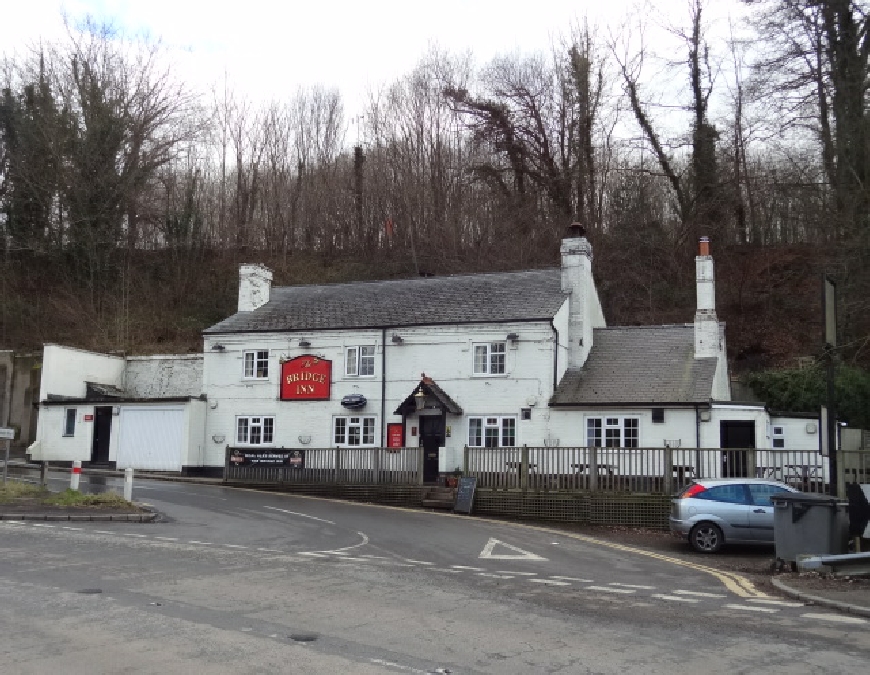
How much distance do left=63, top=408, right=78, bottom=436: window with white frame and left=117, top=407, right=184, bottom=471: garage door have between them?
2684 millimetres

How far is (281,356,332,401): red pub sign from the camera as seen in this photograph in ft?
111

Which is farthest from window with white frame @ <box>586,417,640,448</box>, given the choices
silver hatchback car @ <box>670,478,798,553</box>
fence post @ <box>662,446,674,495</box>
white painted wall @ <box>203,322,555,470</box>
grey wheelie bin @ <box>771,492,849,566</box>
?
grey wheelie bin @ <box>771,492,849,566</box>

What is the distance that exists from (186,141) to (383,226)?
13.2 m

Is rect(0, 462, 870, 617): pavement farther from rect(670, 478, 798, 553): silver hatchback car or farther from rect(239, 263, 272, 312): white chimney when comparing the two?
rect(239, 263, 272, 312): white chimney

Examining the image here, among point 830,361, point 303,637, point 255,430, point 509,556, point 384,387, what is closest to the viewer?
point 303,637

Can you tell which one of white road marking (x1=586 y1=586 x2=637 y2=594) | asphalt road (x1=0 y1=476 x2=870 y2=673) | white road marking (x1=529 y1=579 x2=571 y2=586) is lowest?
white road marking (x1=586 y1=586 x2=637 y2=594)

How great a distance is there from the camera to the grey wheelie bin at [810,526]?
548 inches

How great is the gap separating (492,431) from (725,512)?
48.3 ft

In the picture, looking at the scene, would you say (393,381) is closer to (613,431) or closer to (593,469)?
(613,431)

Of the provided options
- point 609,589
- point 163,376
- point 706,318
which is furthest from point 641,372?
point 163,376

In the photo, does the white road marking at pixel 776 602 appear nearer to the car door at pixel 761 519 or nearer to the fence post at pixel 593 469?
the car door at pixel 761 519

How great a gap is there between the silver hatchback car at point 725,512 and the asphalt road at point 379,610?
1146 mm

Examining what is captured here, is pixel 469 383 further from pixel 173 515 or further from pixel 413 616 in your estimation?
pixel 413 616

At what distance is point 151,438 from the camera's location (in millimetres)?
35469
